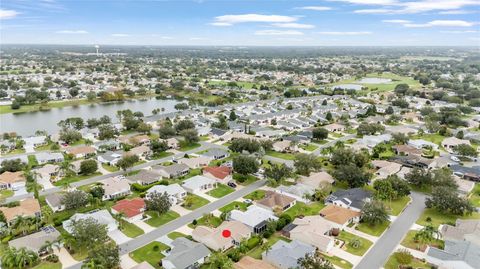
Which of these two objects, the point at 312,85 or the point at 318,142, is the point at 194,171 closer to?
the point at 318,142

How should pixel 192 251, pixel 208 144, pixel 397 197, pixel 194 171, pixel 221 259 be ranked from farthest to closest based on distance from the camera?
pixel 208 144 < pixel 194 171 < pixel 397 197 < pixel 192 251 < pixel 221 259

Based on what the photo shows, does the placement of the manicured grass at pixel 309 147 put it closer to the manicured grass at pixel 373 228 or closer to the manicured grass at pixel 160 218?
the manicured grass at pixel 373 228

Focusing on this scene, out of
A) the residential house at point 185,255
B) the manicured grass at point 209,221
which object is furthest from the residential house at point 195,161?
the residential house at point 185,255

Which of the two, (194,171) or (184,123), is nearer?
(194,171)

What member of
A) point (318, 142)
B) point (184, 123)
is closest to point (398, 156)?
point (318, 142)

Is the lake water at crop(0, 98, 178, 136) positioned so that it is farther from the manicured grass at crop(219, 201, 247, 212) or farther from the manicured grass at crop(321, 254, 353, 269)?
the manicured grass at crop(321, 254, 353, 269)

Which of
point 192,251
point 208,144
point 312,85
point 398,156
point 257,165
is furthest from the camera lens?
point 312,85

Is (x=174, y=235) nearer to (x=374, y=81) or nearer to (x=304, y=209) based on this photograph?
(x=304, y=209)
